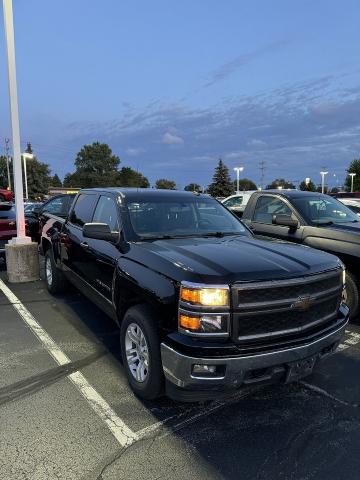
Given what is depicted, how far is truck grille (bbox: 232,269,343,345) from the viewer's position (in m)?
3.17

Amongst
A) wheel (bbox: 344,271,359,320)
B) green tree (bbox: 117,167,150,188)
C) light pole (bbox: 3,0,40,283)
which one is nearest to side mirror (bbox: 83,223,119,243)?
wheel (bbox: 344,271,359,320)

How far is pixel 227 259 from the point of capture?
3.50 meters

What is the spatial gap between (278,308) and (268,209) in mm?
4548

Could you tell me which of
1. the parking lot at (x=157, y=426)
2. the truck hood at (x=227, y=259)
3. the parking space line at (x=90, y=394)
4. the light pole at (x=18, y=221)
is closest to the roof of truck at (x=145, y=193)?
the truck hood at (x=227, y=259)

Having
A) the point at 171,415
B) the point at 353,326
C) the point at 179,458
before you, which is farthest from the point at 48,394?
the point at 353,326

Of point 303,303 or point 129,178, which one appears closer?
point 303,303

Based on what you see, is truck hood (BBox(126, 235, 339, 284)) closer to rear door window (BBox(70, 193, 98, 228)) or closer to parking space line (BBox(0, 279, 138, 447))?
parking space line (BBox(0, 279, 138, 447))

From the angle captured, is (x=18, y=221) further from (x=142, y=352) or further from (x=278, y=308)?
(x=278, y=308)

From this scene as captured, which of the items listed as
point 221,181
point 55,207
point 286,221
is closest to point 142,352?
point 286,221

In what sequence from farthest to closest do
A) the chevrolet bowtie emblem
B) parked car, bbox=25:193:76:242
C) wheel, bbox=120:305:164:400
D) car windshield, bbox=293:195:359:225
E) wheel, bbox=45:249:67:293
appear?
parked car, bbox=25:193:76:242 < wheel, bbox=45:249:67:293 < car windshield, bbox=293:195:359:225 < wheel, bbox=120:305:164:400 < the chevrolet bowtie emblem

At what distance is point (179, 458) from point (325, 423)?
1252mm

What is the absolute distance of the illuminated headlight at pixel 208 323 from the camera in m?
3.12

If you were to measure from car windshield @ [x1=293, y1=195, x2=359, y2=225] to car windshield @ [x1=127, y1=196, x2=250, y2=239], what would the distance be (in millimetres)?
2120

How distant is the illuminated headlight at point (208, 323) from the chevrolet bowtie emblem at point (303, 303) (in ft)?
1.90
